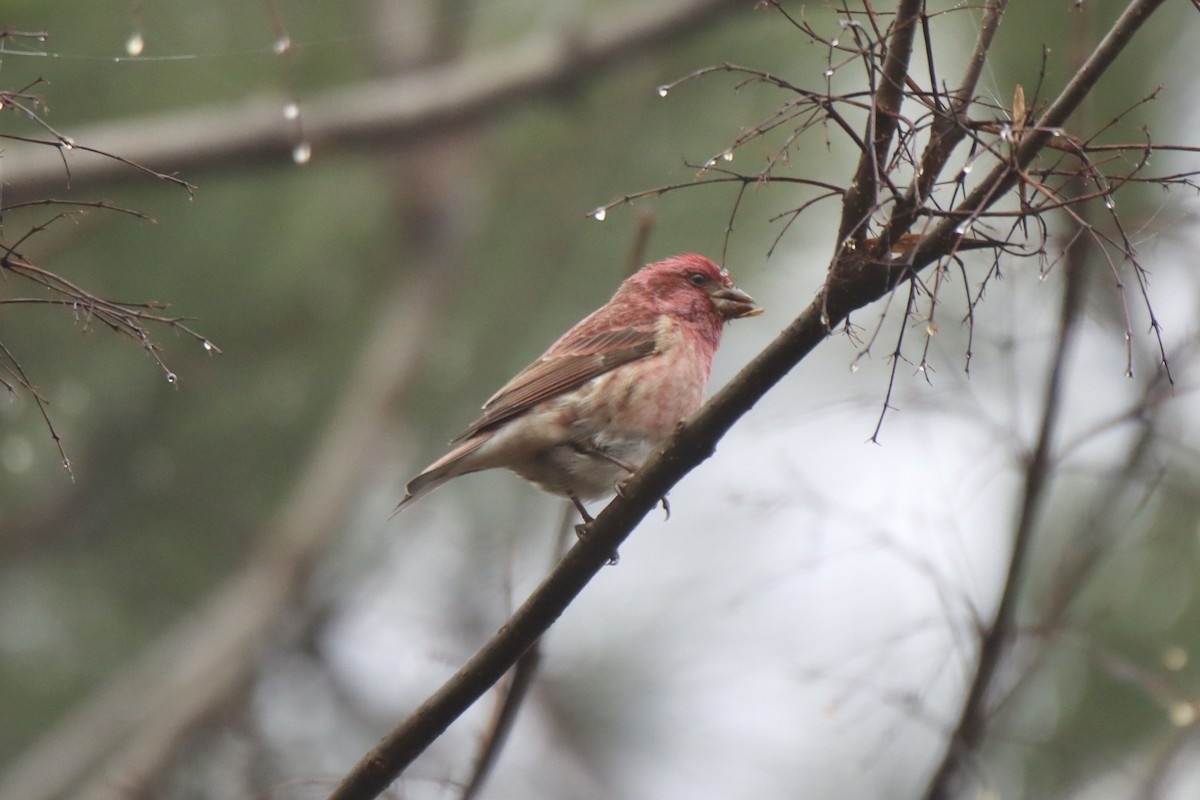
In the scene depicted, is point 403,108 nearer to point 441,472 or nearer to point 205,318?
point 205,318

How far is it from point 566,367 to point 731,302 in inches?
32.3

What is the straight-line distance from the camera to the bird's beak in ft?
19.1

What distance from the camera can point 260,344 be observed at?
10930 mm

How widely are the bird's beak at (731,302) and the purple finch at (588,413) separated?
0.22 metres

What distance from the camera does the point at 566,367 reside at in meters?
5.47

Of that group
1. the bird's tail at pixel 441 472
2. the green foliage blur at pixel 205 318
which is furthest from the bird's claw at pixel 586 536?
the green foliage blur at pixel 205 318

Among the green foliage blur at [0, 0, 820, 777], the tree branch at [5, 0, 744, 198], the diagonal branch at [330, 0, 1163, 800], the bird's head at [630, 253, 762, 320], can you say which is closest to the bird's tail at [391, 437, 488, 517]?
the bird's head at [630, 253, 762, 320]

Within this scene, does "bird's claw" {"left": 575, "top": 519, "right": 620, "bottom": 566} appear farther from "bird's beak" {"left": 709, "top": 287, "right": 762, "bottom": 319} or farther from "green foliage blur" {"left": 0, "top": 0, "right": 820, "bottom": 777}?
"green foliage blur" {"left": 0, "top": 0, "right": 820, "bottom": 777}

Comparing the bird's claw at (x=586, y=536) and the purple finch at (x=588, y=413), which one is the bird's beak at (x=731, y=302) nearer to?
the purple finch at (x=588, y=413)

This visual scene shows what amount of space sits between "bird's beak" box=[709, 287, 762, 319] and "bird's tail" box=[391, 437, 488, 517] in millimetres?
1217

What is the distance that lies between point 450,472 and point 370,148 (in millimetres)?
5310

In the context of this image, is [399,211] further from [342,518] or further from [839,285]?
[839,285]

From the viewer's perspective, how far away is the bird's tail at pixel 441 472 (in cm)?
517

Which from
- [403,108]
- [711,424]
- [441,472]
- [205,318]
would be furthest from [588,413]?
[205,318]
